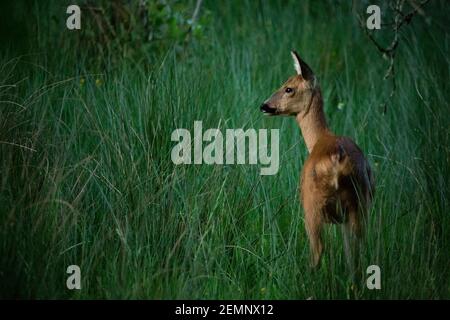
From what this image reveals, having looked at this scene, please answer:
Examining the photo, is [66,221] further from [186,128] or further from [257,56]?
[257,56]

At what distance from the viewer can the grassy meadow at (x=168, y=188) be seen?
5801mm

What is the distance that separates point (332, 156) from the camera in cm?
572

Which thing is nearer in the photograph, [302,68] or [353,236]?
[353,236]

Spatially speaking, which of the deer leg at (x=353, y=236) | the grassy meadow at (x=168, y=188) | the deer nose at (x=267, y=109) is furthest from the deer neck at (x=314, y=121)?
the deer leg at (x=353, y=236)

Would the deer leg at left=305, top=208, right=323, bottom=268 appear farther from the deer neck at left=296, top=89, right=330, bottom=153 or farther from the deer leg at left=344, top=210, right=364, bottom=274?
the deer neck at left=296, top=89, right=330, bottom=153

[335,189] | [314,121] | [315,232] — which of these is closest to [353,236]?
[315,232]

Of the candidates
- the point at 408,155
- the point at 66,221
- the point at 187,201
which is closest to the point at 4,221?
the point at 66,221

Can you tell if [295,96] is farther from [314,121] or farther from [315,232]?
[315,232]

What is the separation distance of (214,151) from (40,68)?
1.38 meters

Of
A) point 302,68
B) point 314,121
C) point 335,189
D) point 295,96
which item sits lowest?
point 335,189

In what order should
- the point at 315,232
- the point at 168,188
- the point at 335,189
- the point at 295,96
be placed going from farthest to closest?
the point at 295,96, the point at 168,188, the point at 315,232, the point at 335,189

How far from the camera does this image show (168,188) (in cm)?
610

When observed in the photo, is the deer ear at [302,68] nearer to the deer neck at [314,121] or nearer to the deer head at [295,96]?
the deer head at [295,96]

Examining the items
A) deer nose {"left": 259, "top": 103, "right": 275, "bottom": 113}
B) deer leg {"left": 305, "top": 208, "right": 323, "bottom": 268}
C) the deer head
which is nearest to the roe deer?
deer leg {"left": 305, "top": 208, "right": 323, "bottom": 268}
